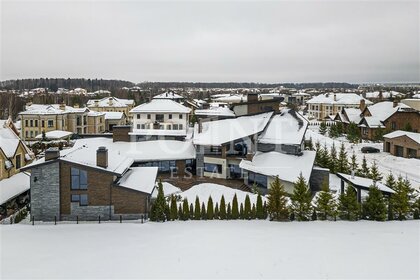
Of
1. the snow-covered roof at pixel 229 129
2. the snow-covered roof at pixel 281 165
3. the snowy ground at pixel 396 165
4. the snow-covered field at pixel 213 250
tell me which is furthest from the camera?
the snowy ground at pixel 396 165

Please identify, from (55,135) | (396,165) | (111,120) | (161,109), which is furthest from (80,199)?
(111,120)

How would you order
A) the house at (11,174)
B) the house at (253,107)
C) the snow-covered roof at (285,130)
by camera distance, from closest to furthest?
the house at (11,174) < the snow-covered roof at (285,130) < the house at (253,107)

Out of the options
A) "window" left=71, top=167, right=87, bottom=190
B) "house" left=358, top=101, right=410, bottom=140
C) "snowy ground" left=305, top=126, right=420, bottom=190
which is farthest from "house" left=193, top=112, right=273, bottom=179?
"house" left=358, top=101, right=410, bottom=140

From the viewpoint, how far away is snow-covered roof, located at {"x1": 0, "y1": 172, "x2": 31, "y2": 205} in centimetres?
2009

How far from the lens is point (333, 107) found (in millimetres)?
80062

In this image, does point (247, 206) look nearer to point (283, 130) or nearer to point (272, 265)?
point (272, 265)

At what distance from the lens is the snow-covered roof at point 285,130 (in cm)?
2852

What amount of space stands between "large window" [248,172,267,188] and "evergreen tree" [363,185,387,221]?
766cm

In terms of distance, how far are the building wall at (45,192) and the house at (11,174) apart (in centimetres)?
241

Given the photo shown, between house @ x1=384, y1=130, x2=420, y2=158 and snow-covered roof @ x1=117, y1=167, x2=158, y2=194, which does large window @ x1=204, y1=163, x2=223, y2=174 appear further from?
house @ x1=384, y1=130, x2=420, y2=158

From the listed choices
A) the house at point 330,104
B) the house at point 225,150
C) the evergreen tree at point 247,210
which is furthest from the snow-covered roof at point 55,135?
the house at point 330,104

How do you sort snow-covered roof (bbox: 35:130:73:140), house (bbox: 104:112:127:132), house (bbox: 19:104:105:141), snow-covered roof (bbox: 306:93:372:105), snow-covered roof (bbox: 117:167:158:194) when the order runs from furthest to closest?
1. snow-covered roof (bbox: 306:93:372:105)
2. house (bbox: 104:112:127:132)
3. house (bbox: 19:104:105:141)
4. snow-covered roof (bbox: 35:130:73:140)
5. snow-covered roof (bbox: 117:167:158:194)

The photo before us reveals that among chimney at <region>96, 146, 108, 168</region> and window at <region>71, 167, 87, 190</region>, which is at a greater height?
chimney at <region>96, 146, 108, 168</region>

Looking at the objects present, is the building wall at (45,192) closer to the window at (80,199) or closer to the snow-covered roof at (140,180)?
the window at (80,199)
